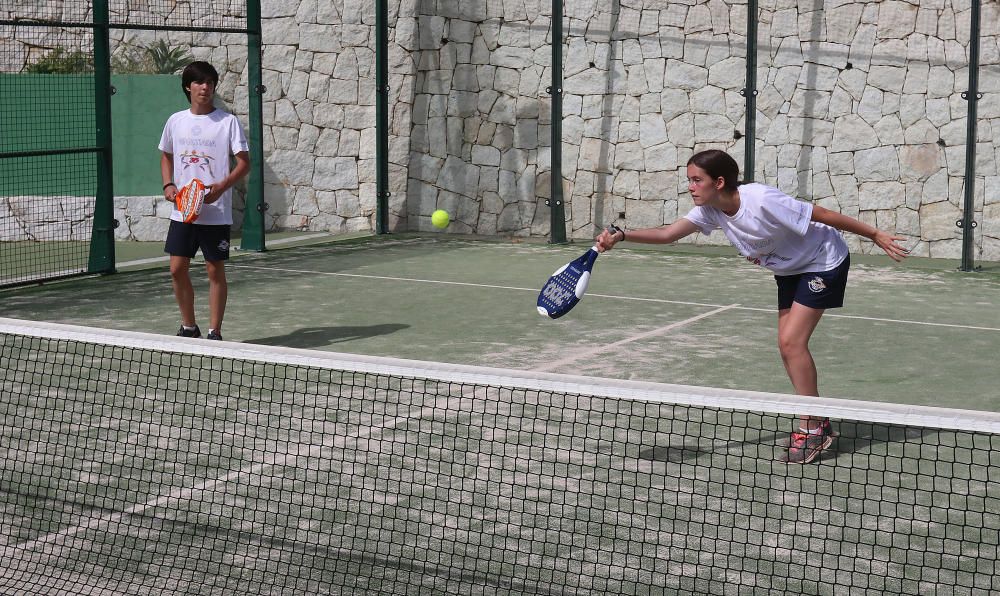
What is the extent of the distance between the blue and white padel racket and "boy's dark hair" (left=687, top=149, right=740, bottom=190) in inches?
19.3

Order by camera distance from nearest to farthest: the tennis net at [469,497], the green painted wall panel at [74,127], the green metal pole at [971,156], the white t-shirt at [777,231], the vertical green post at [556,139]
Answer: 1. the tennis net at [469,497]
2. the white t-shirt at [777,231]
3. the green metal pole at [971,156]
4. the green painted wall panel at [74,127]
5. the vertical green post at [556,139]

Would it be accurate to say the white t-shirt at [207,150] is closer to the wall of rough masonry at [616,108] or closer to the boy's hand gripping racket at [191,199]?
the boy's hand gripping racket at [191,199]

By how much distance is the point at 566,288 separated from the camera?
19.7ft

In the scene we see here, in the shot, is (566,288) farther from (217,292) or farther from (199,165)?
(199,165)

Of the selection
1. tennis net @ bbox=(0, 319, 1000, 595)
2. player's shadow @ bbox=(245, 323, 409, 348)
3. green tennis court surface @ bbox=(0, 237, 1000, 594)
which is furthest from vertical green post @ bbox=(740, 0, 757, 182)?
tennis net @ bbox=(0, 319, 1000, 595)

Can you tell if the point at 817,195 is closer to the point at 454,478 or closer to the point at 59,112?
the point at 59,112

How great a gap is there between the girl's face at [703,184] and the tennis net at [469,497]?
1071mm

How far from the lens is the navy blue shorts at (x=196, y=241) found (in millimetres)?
8383

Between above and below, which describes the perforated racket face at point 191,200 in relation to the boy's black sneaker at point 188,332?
above

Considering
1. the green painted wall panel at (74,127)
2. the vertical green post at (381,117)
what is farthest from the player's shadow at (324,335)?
the vertical green post at (381,117)

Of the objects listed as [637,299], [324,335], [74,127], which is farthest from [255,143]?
[324,335]

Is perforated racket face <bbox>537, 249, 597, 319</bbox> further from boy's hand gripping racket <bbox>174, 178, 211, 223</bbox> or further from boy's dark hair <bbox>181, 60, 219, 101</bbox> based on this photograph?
boy's dark hair <bbox>181, 60, 219, 101</bbox>

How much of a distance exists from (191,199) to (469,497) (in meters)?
3.67

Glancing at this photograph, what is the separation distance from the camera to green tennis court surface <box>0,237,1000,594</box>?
4430mm
